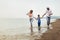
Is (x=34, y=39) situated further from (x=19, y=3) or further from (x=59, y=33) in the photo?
(x=19, y=3)

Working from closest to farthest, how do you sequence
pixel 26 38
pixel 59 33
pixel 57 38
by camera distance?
pixel 57 38
pixel 59 33
pixel 26 38

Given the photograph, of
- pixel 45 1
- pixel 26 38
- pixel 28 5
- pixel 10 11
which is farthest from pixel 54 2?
pixel 26 38

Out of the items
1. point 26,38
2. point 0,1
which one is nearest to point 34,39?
point 26,38

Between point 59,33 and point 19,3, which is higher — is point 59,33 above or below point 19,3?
below

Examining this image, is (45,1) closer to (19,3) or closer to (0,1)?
(19,3)

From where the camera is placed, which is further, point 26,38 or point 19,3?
point 19,3

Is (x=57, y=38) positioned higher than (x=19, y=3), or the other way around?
(x=19, y=3)

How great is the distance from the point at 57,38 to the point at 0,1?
1838 centimetres

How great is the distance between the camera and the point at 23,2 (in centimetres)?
2650

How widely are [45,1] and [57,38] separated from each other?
633 inches

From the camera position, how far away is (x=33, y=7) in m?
26.2

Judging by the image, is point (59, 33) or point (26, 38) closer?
point (59, 33)

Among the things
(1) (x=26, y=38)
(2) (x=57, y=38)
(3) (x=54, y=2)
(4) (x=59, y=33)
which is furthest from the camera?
(3) (x=54, y=2)

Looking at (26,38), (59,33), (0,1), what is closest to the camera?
(59,33)
